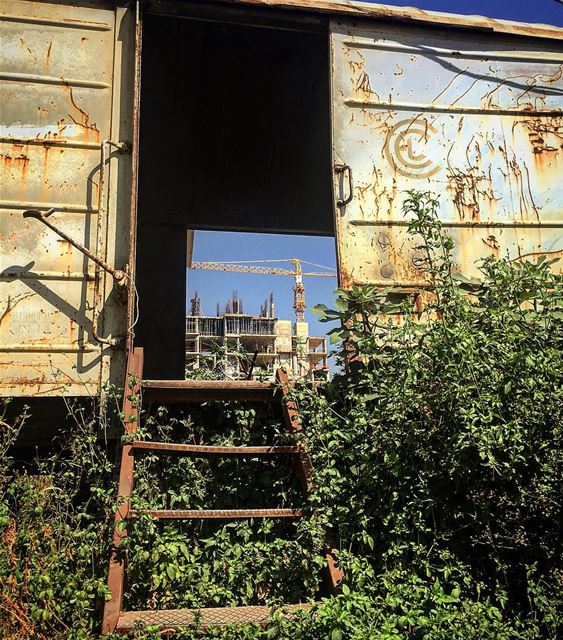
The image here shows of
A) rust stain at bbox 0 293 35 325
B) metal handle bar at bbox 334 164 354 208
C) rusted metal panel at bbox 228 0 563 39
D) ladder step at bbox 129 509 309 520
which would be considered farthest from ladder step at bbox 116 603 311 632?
rusted metal panel at bbox 228 0 563 39

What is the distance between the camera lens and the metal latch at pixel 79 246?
3900mm

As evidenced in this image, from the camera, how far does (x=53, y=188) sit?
434 centimetres

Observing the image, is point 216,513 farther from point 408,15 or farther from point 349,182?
point 408,15

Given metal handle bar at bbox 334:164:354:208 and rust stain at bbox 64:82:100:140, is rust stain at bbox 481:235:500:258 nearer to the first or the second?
metal handle bar at bbox 334:164:354:208

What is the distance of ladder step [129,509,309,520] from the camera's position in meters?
3.18

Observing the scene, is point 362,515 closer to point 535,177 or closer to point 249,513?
point 249,513

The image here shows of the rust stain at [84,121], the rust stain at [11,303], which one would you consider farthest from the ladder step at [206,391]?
the rust stain at [84,121]

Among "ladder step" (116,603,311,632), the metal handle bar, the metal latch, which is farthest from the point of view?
the metal handle bar

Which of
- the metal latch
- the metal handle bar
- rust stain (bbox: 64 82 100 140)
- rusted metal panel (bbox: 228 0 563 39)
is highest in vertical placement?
rusted metal panel (bbox: 228 0 563 39)

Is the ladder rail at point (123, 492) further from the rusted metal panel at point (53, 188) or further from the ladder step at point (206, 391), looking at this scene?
the rusted metal panel at point (53, 188)

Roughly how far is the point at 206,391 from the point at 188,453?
15.8 inches

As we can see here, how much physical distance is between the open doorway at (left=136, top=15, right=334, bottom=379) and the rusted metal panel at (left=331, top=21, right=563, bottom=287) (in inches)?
89.4

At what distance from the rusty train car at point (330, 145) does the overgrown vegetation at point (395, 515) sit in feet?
3.27

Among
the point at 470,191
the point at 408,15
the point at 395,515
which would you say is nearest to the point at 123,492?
the point at 395,515
